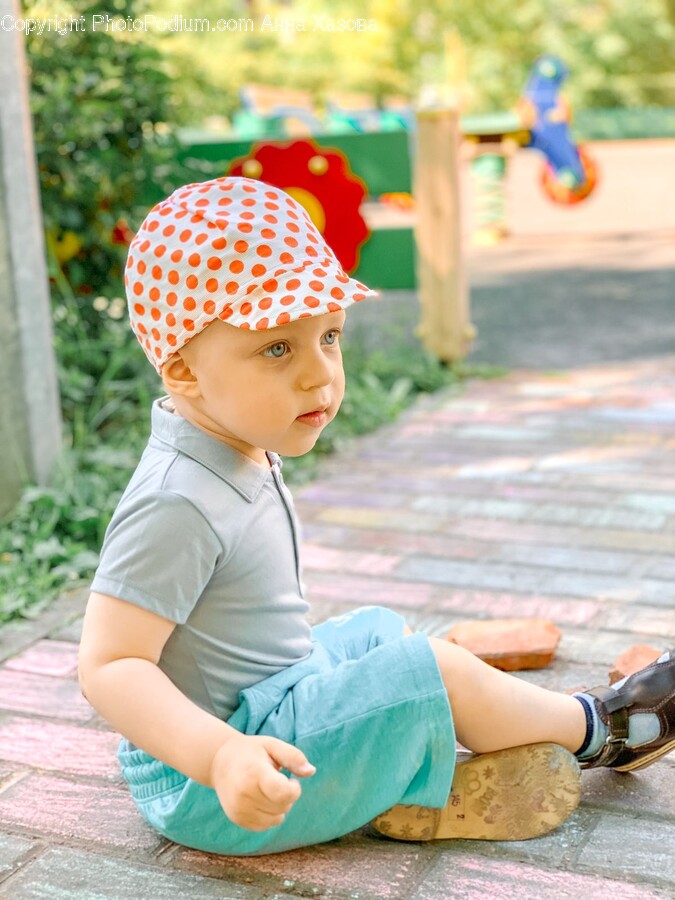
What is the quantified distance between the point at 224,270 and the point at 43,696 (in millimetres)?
1136

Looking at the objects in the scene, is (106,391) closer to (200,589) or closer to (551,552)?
(551,552)

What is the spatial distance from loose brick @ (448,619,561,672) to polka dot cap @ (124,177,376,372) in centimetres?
98

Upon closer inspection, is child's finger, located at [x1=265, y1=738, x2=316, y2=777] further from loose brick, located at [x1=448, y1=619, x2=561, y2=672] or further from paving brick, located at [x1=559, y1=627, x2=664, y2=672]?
paving brick, located at [x1=559, y1=627, x2=664, y2=672]

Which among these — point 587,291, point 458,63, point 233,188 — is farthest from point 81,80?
point 458,63

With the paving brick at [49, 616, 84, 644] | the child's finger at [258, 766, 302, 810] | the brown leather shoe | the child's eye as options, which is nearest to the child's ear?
the child's eye

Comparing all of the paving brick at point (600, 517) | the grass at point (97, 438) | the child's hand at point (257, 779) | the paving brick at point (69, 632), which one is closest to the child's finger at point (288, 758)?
the child's hand at point (257, 779)

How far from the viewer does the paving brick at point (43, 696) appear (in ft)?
7.76

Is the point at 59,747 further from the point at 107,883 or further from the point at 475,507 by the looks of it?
the point at 475,507

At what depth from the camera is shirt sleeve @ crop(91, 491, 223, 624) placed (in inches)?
65.7

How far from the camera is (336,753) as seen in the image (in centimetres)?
176

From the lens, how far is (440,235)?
5.43 meters

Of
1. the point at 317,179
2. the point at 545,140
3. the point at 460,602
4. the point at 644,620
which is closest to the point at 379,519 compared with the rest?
the point at 460,602

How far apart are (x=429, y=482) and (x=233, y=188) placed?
7.50ft

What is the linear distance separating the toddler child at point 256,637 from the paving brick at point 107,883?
2.8 inches
